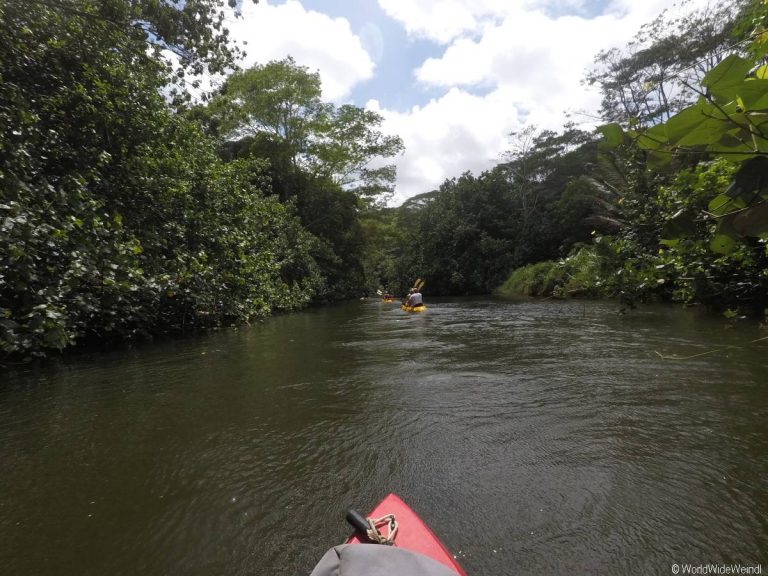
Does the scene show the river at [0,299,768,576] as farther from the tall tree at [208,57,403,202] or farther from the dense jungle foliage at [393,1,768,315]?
the tall tree at [208,57,403,202]

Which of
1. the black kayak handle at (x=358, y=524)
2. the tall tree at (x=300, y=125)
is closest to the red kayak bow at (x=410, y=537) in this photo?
the black kayak handle at (x=358, y=524)

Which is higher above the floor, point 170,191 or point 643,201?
point 170,191

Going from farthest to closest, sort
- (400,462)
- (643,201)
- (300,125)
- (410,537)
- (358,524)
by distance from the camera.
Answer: (300,125), (643,201), (400,462), (410,537), (358,524)

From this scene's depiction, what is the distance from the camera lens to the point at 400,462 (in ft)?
9.32

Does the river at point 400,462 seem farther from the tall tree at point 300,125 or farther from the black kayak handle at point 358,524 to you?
the tall tree at point 300,125

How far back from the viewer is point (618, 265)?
620 centimetres

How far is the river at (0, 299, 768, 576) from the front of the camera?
194 cm

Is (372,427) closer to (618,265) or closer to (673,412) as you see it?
(673,412)

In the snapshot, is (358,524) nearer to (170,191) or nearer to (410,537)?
(410,537)

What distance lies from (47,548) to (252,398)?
7.76 feet

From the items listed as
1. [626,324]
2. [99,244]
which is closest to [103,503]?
[99,244]

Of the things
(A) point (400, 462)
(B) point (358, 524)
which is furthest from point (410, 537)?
(A) point (400, 462)

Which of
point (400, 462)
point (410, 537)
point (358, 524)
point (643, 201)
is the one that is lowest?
point (400, 462)

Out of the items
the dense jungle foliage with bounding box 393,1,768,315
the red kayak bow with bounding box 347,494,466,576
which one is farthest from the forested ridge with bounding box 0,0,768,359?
the red kayak bow with bounding box 347,494,466,576
